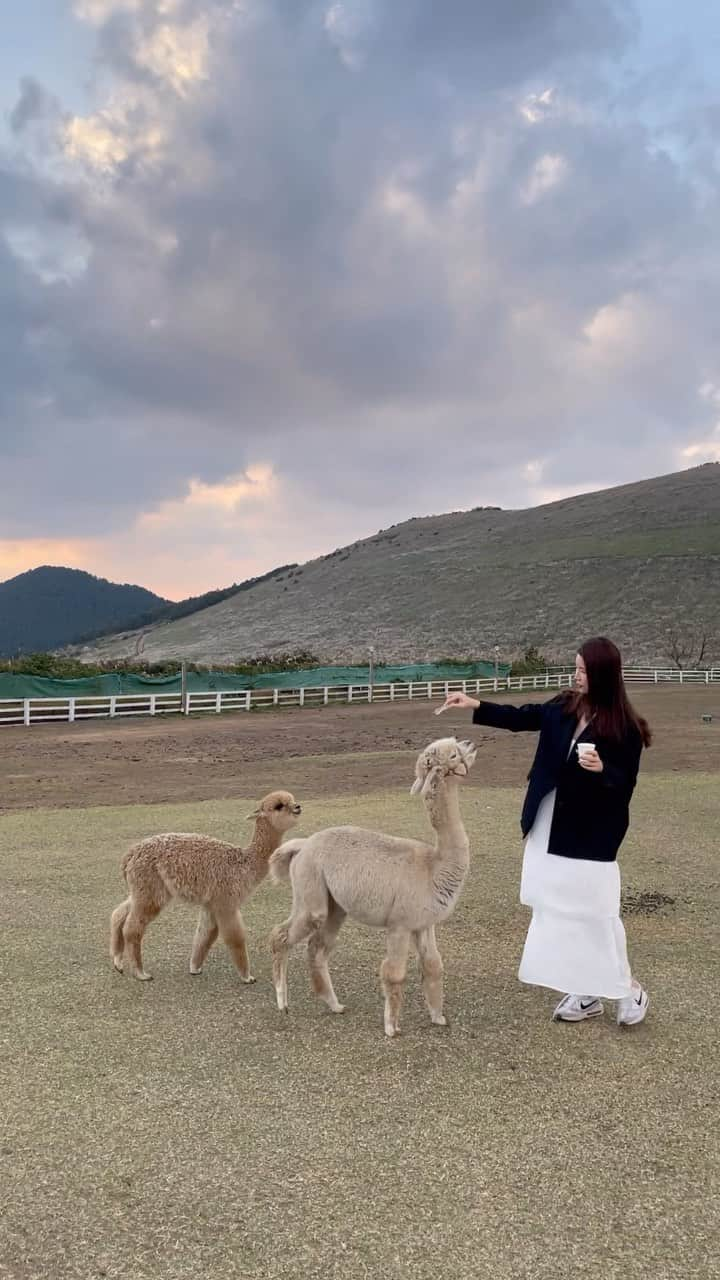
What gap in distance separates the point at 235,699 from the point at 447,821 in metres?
30.1

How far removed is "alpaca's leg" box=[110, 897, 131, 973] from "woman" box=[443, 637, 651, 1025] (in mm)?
2575

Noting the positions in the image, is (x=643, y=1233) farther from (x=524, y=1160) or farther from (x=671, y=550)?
(x=671, y=550)

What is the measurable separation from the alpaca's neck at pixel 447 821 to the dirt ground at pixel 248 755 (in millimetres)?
9267

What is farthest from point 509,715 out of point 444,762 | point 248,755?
point 248,755

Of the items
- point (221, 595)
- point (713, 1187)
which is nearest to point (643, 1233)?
point (713, 1187)

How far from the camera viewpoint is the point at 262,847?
5391 mm

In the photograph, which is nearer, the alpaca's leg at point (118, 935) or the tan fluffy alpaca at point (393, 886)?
the tan fluffy alpaca at point (393, 886)

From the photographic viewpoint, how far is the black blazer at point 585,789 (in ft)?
15.0

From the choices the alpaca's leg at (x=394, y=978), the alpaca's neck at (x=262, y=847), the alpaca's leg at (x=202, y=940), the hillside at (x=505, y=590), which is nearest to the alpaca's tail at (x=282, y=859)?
the alpaca's neck at (x=262, y=847)

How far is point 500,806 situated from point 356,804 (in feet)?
7.10

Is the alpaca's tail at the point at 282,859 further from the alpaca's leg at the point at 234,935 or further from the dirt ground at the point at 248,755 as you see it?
the dirt ground at the point at 248,755

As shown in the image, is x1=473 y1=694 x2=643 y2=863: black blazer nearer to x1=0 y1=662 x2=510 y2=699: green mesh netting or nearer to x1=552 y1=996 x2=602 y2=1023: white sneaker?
x1=552 y1=996 x2=602 y2=1023: white sneaker

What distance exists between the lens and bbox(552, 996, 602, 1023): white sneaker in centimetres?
483

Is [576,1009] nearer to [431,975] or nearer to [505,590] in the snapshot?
[431,975]
